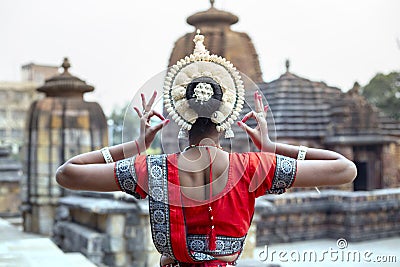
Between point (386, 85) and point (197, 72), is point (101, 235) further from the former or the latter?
point (386, 85)

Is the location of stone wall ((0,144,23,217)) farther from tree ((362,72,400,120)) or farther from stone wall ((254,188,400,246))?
tree ((362,72,400,120))

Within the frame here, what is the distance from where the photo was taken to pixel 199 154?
1796 millimetres

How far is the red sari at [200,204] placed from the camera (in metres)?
1.79

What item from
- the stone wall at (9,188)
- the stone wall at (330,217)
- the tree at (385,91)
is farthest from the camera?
the tree at (385,91)

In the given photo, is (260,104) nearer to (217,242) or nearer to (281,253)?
(217,242)

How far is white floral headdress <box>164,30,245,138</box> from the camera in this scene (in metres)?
1.80

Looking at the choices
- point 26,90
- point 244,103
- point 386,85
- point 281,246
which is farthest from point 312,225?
point 26,90

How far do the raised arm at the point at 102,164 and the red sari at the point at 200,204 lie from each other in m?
0.05

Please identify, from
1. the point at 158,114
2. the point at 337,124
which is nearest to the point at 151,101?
the point at 158,114

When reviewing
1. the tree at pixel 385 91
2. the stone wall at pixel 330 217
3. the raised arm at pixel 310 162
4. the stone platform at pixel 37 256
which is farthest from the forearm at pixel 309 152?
the tree at pixel 385 91

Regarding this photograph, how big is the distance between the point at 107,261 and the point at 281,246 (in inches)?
151

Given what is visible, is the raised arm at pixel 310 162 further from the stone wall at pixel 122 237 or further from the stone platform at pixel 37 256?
the stone wall at pixel 122 237

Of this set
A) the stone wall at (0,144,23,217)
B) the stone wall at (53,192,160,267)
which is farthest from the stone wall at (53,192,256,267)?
the stone wall at (0,144,23,217)

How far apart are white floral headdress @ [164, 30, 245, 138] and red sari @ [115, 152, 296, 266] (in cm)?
13
